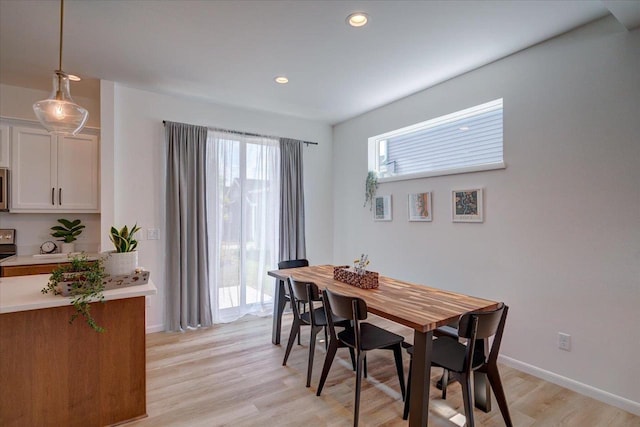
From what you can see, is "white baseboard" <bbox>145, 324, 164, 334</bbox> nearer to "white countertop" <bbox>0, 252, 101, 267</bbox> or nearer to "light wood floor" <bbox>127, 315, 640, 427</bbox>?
"light wood floor" <bbox>127, 315, 640, 427</bbox>

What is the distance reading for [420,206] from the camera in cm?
360

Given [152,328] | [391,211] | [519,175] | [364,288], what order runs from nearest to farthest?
[364,288]
[519,175]
[152,328]
[391,211]

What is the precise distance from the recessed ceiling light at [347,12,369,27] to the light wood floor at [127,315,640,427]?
2769 millimetres

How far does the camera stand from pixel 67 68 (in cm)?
300

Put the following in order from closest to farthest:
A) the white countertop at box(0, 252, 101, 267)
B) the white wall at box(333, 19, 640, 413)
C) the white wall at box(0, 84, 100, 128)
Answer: the white wall at box(333, 19, 640, 413), the white countertop at box(0, 252, 101, 267), the white wall at box(0, 84, 100, 128)

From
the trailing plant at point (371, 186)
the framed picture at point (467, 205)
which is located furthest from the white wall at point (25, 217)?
the framed picture at point (467, 205)

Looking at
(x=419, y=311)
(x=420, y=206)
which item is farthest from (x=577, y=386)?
(x=420, y=206)

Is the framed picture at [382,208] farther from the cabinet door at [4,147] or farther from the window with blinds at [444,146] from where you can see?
the cabinet door at [4,147]

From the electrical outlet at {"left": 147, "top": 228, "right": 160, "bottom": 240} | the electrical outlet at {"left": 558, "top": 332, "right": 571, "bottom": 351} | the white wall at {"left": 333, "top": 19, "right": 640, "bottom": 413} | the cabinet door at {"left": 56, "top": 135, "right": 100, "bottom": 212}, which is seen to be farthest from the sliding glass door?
the electrical outlet at {"left": 558, "top": 332, "right": 571, "bottom": 351}

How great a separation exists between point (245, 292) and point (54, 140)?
2752mm

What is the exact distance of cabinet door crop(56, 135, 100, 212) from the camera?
3414mm

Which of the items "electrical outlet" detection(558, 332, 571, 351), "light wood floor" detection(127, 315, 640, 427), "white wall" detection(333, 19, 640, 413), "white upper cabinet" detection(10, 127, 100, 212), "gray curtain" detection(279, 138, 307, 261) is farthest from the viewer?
"gray curtain" detection(279, 138, 307, 261)

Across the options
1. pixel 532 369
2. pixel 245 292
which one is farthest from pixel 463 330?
pixel 245 292

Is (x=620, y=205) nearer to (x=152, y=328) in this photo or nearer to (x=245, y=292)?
(x=245, y=292)
